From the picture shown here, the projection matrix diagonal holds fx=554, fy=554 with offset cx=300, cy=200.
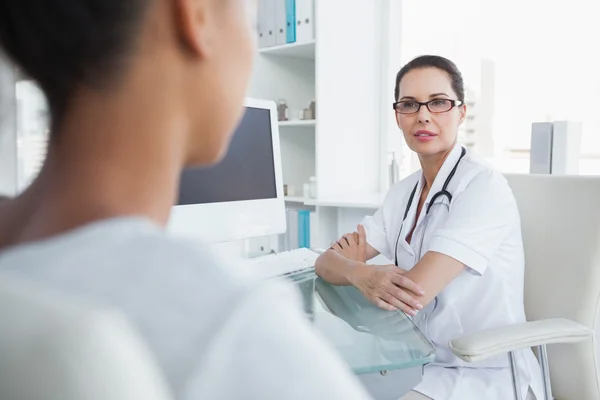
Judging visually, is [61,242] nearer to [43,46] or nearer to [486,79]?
[43,46]

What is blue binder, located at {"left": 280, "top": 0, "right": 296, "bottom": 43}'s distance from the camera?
2807 mm

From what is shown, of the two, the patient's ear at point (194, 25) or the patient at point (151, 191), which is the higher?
the patient's ear at point (194, 25)

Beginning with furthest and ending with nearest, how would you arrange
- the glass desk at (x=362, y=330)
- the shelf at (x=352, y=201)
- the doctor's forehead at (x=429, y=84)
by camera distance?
the shelf at (x=352, y=201), the doctor's forehead at (x=429, y=84), the glass desk at (x=362, y=330)

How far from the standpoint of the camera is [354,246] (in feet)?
5.92

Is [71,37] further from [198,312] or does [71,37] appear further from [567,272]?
[567,272]

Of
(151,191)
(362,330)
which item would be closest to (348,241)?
(362,330)

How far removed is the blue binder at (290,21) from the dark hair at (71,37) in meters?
2.60

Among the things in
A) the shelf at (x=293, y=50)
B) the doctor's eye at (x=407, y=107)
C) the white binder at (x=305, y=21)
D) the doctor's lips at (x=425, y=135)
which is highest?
the white binder at (x=305, y=21)

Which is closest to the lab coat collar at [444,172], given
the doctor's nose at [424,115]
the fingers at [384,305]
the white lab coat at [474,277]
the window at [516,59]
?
the white lab coat at [474,277]

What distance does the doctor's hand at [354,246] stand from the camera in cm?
178

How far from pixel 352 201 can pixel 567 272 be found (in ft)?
4.33

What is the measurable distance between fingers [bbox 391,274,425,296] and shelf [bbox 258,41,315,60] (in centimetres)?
167

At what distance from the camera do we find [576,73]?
2812mm

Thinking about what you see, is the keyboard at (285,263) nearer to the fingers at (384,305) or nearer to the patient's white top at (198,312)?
the fingers at (384,305)
